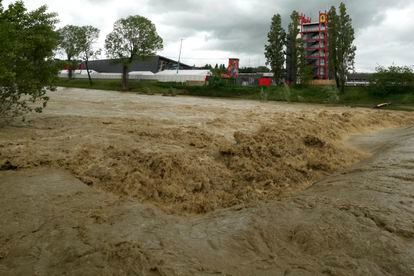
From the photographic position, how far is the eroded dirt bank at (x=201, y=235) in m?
4.68

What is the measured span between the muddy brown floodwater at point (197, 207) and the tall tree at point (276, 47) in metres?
51.5

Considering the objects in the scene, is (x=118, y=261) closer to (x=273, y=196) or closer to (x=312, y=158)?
(x=273, y=196)

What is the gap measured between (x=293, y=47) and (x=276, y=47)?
8.14 ft

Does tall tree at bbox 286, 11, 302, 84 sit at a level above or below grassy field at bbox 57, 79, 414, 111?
Answer: above

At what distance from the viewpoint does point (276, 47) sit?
61.6m

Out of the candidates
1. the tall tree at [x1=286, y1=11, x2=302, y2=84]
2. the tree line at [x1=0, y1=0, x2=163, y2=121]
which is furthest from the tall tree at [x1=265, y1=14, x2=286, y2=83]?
the tree line at [x1=0, y1=0, x2=163, y2=121]

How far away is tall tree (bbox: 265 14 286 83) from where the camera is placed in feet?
202

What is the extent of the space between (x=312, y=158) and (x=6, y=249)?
771 cm

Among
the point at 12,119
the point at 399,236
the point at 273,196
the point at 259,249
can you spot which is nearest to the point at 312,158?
the point at 273,196

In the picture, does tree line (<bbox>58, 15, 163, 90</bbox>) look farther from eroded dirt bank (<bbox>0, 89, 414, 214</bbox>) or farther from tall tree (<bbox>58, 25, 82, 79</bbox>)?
eroded dirt bank (<bbox>0, 89, 414, 214</bbox>)

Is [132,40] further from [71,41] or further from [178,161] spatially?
[178,161]

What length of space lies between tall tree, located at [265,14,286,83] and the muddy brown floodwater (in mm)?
51524

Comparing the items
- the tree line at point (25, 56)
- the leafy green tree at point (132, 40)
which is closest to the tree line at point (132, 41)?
the leafy green tree at point (132, 40)

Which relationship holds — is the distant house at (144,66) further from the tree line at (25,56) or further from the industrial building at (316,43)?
the tree line at (25,56)
